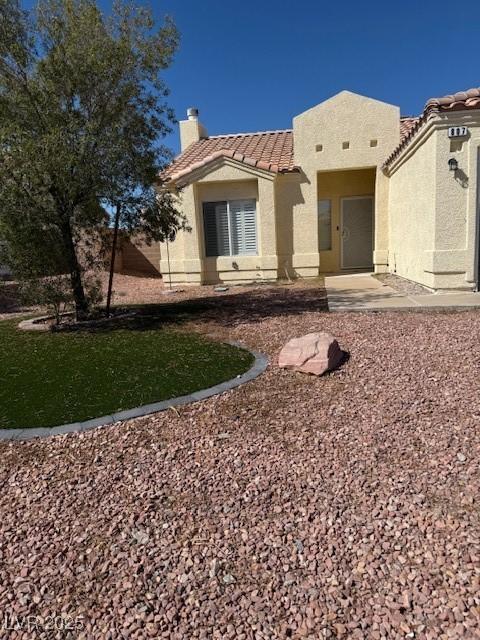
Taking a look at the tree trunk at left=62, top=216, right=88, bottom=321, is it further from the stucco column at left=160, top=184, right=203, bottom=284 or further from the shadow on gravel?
the stucco column at left=160, top=184, right=203, bottom=284

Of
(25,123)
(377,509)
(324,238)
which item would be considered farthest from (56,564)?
(324,238)

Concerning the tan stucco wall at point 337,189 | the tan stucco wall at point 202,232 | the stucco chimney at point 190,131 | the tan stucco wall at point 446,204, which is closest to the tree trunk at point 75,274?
the tan stucco wall at point 202,232

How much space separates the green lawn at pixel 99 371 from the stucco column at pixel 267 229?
7388mm

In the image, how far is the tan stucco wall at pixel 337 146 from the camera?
13922 millimetres

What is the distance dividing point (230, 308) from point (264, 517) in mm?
7049

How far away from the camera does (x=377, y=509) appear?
9.57ft

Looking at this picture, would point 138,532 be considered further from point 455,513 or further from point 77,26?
point 77,26

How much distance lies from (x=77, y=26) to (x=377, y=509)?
795 centimetres

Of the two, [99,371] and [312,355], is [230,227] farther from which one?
[312,355]

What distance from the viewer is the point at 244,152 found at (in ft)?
52.8

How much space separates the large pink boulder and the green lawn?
1.80 ft

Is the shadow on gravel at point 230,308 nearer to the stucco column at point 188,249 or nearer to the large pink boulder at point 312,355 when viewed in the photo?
the large pink boulder at point 312,355

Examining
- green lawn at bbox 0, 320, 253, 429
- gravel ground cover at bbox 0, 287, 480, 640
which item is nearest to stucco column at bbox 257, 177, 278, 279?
green lawn at bbox 0, 320, 253, 429

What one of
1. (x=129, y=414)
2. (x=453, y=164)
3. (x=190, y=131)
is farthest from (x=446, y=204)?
(x=190, y=131)
